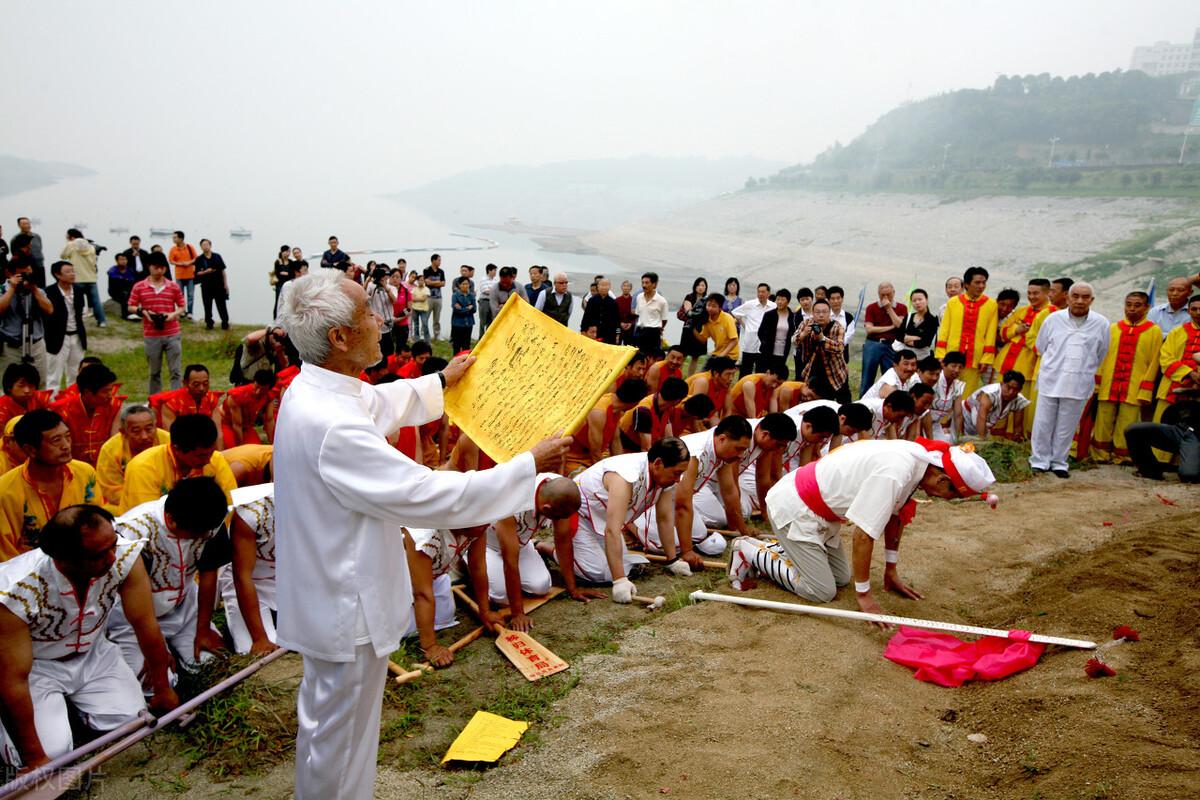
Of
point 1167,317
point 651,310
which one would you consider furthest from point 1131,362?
point 651,310

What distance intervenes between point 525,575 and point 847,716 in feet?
7.57

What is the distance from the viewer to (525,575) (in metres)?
5.29

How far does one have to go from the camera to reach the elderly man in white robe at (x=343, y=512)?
2.28 metres

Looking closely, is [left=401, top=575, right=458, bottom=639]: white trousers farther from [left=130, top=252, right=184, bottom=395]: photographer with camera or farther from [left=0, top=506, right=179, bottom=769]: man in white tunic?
[left=130, top=252, right=184, bottom=395]: photographer with camera

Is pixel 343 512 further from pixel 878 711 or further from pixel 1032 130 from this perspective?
pixel 1032 130

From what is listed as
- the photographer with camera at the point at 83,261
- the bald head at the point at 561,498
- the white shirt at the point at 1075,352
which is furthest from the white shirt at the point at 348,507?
the photographer with camera at the point at 83,261

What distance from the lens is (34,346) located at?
8.34 m

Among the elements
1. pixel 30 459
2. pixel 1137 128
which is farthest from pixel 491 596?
pixel 1137 128

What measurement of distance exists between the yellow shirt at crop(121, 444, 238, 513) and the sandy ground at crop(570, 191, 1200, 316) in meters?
20.3

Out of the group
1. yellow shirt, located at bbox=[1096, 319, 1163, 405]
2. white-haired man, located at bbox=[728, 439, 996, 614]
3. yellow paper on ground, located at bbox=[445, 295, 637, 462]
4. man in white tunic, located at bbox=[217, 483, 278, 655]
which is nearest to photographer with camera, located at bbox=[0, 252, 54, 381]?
man in white tunic, located at bbox=[217, 483, 278, 655]

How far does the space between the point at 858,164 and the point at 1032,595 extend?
42.4 meters

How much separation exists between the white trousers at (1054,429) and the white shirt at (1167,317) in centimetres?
121

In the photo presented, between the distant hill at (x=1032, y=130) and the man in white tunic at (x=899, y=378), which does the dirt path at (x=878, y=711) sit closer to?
the man in white tunic at (x=899, y=378)

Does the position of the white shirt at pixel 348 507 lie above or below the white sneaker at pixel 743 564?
above
